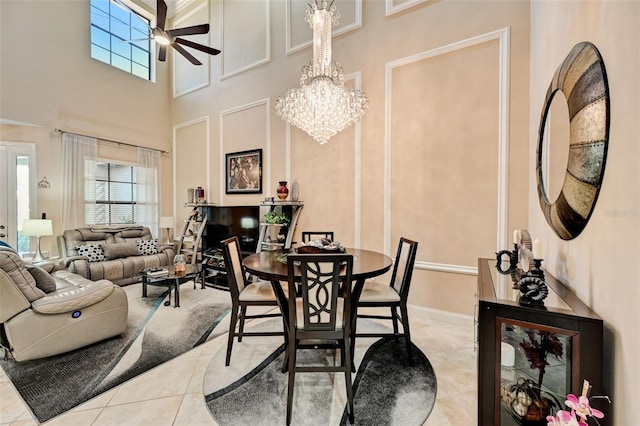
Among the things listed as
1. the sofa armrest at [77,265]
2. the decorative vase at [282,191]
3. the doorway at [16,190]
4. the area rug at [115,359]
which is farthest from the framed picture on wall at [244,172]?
the doorway at [16,190]

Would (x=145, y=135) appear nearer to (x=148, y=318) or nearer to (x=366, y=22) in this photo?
(x=148, y=318)

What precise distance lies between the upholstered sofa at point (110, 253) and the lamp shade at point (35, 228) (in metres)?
0.47

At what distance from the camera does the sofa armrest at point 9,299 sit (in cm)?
212

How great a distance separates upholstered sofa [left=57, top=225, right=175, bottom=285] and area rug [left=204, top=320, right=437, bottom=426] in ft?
10.3

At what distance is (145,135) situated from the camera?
19.2ft

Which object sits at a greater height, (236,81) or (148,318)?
(236,81)

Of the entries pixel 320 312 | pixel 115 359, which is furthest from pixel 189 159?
pixel 320 312

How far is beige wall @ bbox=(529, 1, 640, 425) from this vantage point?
0.94 m

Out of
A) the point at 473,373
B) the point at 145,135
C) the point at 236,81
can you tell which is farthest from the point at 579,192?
the point at 145,135

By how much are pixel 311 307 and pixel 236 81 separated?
4712mm

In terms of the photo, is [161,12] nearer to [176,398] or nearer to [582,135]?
[176,398]

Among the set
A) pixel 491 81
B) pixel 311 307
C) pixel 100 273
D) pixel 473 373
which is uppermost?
pixel 491 81

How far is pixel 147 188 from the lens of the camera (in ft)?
19.2

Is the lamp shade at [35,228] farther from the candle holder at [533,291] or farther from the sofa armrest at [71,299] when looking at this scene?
the candle holder at [533,291]
